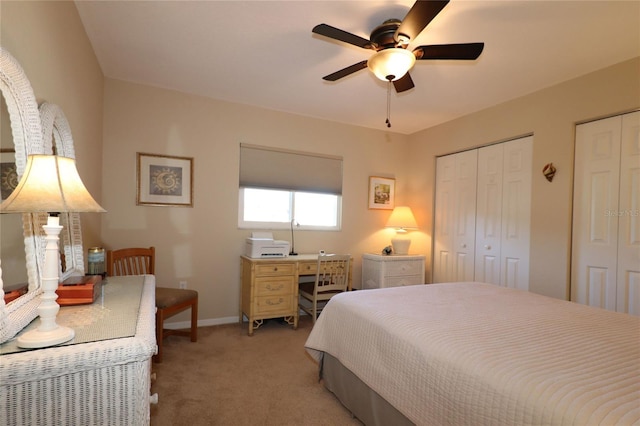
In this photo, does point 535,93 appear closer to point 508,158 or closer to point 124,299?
point 508,158

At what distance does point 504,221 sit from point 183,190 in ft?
11.1

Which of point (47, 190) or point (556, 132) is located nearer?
point (47, 190)

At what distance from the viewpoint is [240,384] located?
219 centimetres

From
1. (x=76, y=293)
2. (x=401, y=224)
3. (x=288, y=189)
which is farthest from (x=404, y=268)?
(x=76, y=293)

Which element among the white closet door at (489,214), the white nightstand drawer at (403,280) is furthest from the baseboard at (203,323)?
the white closet door at (489,214)

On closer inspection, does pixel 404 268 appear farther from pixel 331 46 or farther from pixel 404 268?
pixel 331 46

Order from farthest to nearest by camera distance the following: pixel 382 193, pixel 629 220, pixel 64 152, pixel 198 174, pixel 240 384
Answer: pixel 382 193 < pixel 198 174 < pixel 629 220 < pixel 240 384 < pixel 64 152

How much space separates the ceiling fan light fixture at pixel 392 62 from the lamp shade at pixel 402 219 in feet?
8.33

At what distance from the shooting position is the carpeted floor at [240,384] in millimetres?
1835

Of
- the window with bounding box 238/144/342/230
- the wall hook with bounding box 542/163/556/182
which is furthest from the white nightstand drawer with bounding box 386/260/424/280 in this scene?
the wall hook with bounding box 542/163/556/182

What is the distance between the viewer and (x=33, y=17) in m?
1.33

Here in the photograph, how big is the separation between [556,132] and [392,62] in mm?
2050

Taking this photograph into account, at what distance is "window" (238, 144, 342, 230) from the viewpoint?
355 centimetres

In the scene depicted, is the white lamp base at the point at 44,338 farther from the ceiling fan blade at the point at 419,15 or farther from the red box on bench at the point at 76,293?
the ceiling fan blade at the point at 419,15
